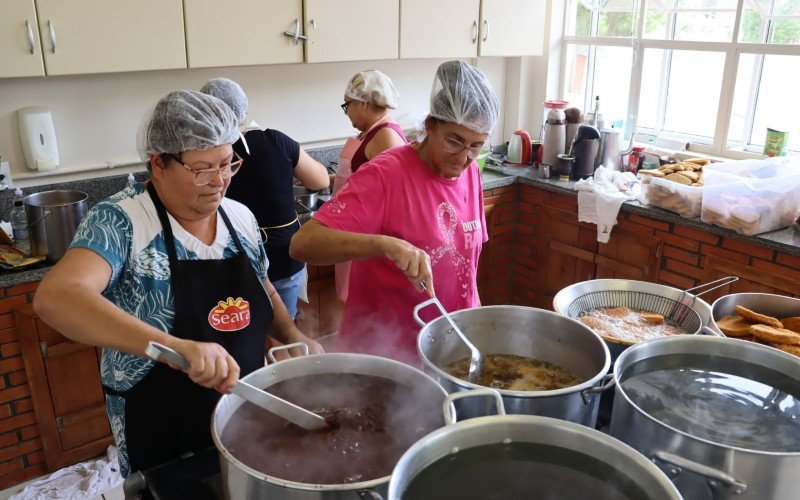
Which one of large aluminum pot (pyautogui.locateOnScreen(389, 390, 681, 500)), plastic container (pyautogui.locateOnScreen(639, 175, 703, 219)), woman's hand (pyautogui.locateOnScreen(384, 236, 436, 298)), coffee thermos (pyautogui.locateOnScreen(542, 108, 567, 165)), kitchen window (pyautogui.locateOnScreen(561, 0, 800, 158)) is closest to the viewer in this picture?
large aluminum pot (pyautogui.locateOnScreen(389, 390, 681, 500))

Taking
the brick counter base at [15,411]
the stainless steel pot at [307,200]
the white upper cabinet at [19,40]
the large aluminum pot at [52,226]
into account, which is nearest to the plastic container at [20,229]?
the large aluminum pot at [52,226]

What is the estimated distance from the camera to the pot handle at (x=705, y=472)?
864mm

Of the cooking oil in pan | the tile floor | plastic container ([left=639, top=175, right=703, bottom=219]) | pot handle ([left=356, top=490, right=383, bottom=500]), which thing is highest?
pot handle ([left=356, top=490, right=383, bottom=500])

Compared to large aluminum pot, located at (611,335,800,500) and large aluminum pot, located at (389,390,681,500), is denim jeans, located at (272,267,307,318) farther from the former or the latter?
large aluminum pot, located at (389,390,681,500)

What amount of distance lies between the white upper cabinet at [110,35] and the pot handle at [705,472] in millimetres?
2360

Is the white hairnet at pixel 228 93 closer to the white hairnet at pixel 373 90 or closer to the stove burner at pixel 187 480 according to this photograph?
the white hairnet at pixel 373 90

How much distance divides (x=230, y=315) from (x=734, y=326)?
1.10 meters

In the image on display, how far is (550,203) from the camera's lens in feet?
11.6

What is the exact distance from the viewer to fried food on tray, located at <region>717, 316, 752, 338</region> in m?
1.41

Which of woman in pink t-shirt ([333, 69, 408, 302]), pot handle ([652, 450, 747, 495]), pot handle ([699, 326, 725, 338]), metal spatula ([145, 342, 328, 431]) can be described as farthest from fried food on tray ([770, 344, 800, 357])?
woman in pink t-shirt ([333, 69, 408, 302])

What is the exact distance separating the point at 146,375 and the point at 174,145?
0.47 metres

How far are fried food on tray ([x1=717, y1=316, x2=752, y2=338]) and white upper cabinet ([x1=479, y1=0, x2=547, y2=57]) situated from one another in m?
2.43

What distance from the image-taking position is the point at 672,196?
2926mm

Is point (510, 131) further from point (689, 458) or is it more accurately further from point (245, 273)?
point (689, 458)
